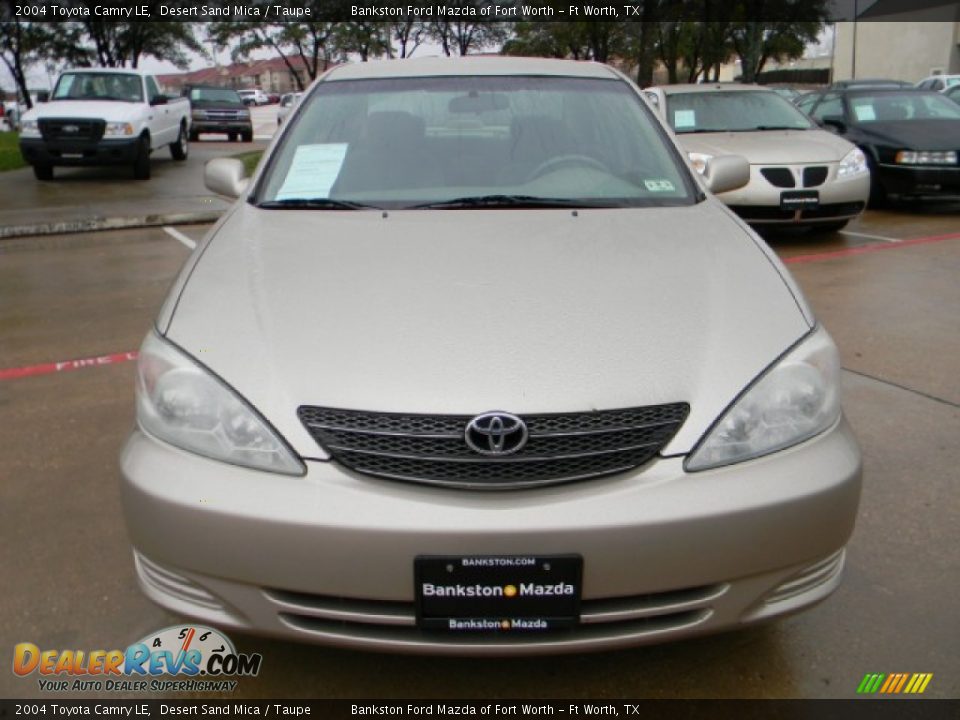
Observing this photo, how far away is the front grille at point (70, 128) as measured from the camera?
1243 centimetres

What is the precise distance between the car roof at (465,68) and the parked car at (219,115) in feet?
73.6

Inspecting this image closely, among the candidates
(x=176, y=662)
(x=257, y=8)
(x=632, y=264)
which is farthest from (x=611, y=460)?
(x=257, y=8)

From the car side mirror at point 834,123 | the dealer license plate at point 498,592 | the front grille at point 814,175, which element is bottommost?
the front grille at point 814,175

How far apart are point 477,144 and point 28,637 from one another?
6.69ft

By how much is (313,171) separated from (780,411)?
177 cm

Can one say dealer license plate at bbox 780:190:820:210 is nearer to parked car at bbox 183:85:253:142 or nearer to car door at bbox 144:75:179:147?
car door at bbox 144:75:179:147

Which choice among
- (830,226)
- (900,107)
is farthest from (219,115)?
(830,226)

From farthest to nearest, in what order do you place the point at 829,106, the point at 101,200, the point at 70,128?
the point at 70,128 < the point at 101,200 < the point at 829,106

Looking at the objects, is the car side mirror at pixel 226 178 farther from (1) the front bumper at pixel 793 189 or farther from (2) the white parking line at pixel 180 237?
(1) the front bumper at pixel 793 189

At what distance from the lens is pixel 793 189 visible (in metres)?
7.41

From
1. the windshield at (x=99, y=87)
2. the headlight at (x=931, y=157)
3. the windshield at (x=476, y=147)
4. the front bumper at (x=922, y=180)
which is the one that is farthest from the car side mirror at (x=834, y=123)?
the windshield at (x=99, y=87)

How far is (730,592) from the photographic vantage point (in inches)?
73.0

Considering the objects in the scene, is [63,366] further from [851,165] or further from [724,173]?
[851,165]

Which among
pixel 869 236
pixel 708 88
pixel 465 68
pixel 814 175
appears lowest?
pixel 869 236
